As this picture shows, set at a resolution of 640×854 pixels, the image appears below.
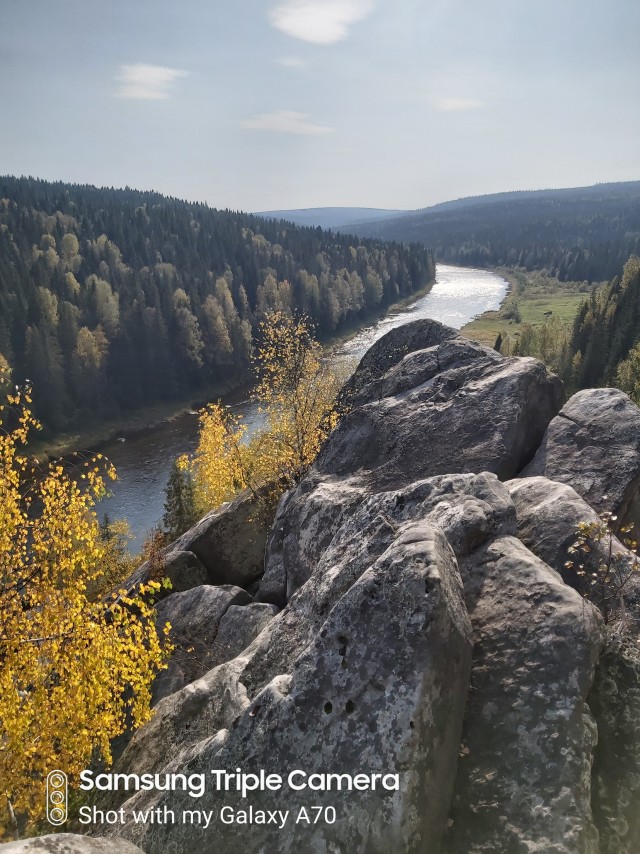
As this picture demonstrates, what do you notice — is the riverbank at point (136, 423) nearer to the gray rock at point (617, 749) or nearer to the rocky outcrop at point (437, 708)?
the rocky outcrop at point (437, 708)

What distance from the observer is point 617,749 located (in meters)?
8.33

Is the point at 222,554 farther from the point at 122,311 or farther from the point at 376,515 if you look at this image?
the point at 122,311

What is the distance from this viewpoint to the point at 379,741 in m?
8.02

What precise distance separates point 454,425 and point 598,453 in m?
4.58

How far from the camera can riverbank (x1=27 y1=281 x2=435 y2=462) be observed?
8312cm

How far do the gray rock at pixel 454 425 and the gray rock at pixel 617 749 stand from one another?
8.80 m

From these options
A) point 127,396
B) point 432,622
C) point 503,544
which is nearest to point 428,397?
point 503,544

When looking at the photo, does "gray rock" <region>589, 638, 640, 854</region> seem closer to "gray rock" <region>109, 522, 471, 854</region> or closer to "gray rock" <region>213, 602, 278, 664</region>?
"gray rock" <region>109, 522, 471, 854</region>

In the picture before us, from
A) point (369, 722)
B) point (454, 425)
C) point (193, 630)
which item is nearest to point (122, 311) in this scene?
point (193, 630)

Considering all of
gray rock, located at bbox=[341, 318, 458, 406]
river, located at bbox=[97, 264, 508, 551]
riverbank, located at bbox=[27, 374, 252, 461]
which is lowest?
river, located at bbox=[97, 264, 508, 551]

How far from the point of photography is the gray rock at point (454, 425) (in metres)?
18.3

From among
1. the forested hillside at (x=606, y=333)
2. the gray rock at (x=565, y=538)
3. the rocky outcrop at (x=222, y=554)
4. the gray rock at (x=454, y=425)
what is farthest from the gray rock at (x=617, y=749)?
the forested hillside at (x=606, y=333)

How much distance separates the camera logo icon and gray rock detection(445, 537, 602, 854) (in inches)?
357

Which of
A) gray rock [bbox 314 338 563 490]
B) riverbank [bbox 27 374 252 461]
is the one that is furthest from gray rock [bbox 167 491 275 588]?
riverbank [bbox 27 374 252 461]
